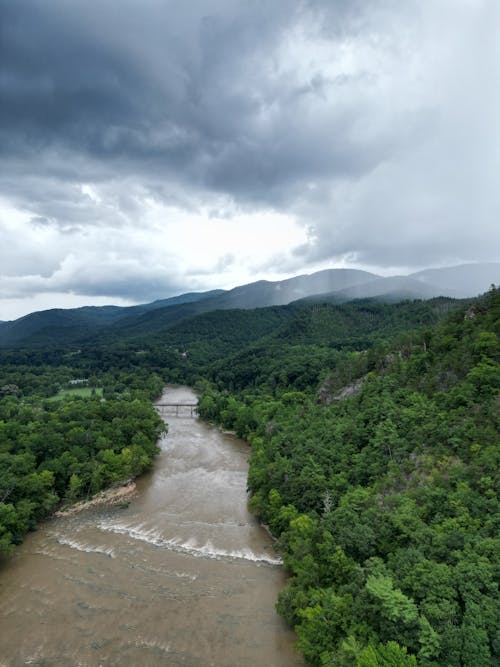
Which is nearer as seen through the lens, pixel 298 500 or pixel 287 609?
pixel 287 609

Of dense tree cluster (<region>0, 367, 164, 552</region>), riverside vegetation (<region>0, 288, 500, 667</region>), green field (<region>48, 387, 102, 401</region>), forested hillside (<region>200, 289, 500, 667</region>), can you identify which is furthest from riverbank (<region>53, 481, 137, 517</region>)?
green field (<region>48, 387, 102, 401</region>)

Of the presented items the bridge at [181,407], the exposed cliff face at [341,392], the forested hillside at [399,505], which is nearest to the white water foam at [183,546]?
the forested hillside at [399,505]

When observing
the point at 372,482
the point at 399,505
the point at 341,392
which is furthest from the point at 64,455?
the point at 399,505

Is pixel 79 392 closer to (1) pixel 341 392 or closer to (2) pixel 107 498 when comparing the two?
(2) pixel 107 498

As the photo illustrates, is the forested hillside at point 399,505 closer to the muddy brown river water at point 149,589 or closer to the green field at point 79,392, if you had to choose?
the muddy brown river water at point 149,589

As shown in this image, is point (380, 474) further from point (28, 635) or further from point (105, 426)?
point (105, 426)

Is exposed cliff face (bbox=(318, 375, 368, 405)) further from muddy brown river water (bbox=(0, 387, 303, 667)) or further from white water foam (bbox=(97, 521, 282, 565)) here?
white water foam (bbox=(97, 521, 282, 565))

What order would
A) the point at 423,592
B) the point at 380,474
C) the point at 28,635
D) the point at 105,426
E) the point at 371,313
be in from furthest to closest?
the point at 371,313
the point at 105,426
the point at 380,474
the point at 28,635
the point at 423,592

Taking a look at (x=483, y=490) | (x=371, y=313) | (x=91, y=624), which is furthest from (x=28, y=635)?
(x=371, y=313)
